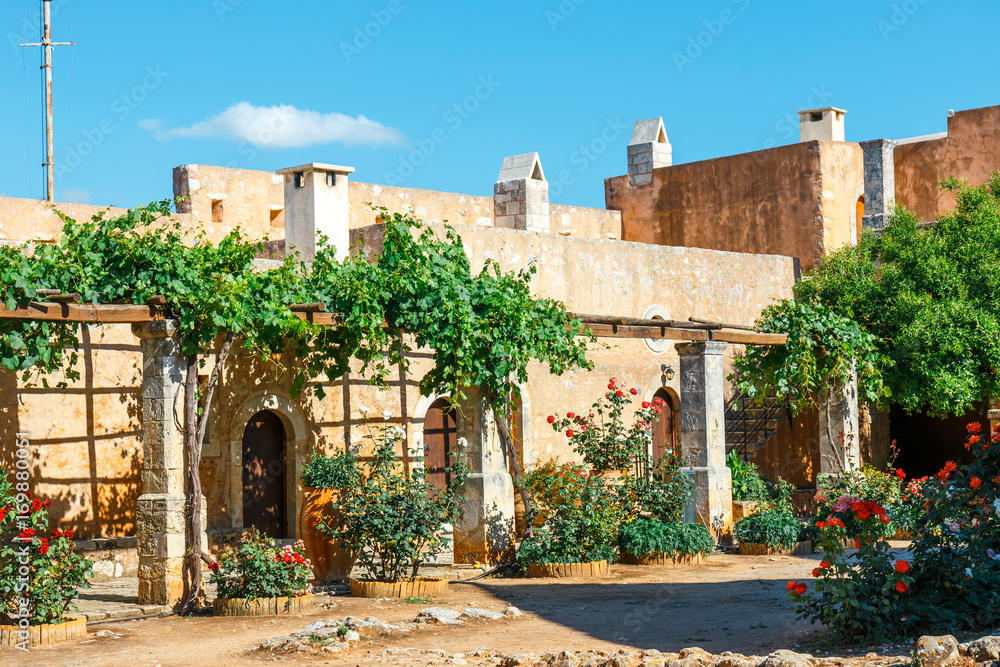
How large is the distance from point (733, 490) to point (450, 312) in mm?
5603

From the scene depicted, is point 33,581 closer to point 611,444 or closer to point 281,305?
point 281,305

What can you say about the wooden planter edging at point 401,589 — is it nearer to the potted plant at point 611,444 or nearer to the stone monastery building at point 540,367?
the stone monastery building at point 540,367

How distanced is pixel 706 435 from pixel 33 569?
24.8 ft

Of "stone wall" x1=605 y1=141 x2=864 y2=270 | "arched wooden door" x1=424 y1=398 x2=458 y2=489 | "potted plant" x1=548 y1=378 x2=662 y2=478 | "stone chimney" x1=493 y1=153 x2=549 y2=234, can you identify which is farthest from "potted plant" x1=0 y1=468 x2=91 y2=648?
"stone wall" x1=605 y1=141 x2=864 y2=270

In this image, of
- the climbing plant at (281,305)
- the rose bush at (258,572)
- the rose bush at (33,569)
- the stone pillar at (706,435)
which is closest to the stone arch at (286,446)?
the climbing plant at (281,305)

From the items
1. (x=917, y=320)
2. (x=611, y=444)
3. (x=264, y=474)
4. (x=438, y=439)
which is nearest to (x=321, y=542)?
(x=264, y=474)

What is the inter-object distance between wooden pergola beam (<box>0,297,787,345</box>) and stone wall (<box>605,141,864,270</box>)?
5.36m

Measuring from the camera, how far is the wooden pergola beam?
337 inches

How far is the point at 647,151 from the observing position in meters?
21.5

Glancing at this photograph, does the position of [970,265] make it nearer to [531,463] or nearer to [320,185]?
[531,463]

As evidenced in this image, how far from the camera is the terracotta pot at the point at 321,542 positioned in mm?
10172

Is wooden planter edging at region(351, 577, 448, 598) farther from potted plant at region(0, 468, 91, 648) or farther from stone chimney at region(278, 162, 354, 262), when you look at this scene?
stone chimney at region(278, 162, 354, 262)

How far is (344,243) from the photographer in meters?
13.4

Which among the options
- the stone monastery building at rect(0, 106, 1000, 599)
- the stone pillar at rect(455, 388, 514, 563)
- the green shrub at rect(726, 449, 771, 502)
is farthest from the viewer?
the green shrub at rect(726, 449, 771, 502)
